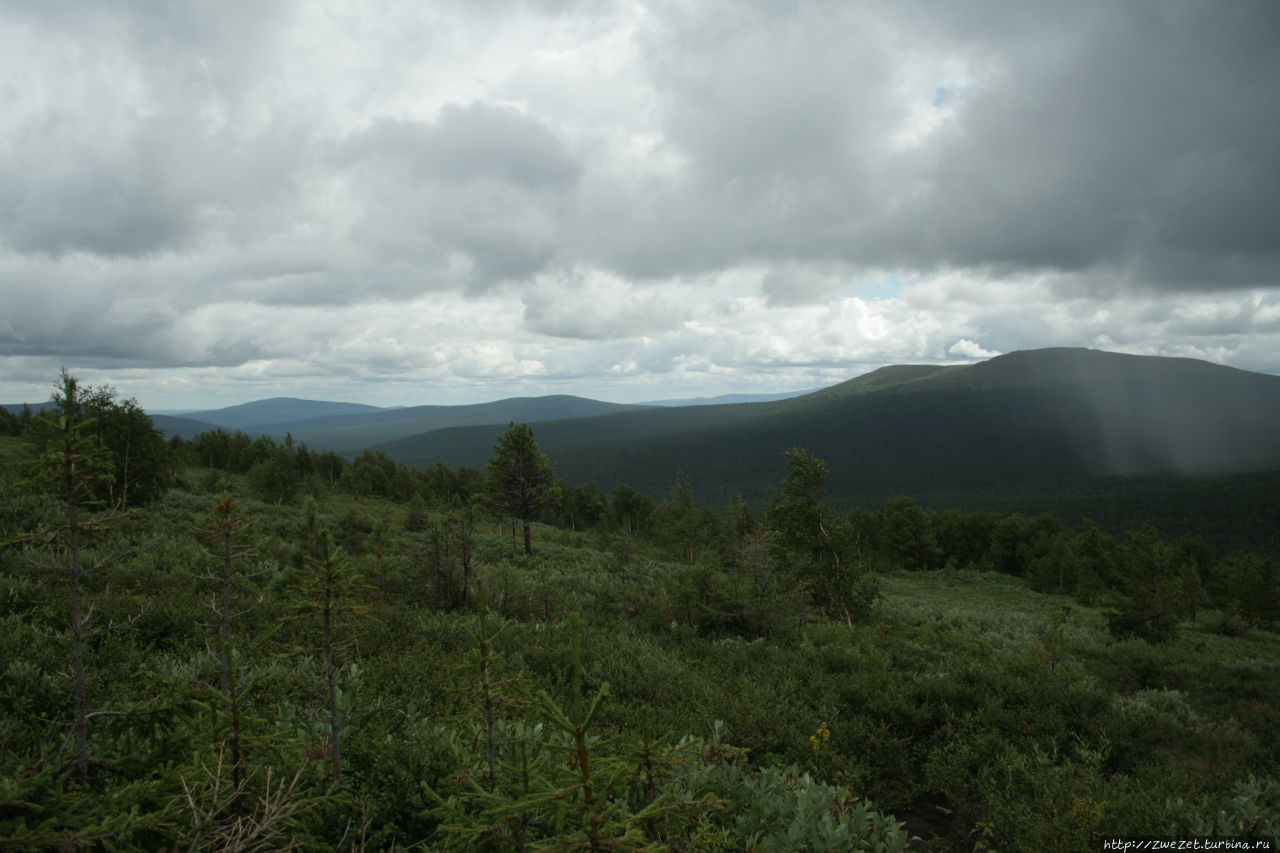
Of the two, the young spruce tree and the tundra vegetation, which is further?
the young spruce tree

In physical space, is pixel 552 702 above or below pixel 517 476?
above

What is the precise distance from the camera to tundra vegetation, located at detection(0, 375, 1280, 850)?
367 cm

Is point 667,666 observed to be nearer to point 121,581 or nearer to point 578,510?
point 121,581

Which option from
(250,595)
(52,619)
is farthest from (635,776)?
(250,595)

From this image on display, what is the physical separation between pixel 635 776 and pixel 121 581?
14.0 metres

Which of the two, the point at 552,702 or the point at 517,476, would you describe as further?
the point at 517,476

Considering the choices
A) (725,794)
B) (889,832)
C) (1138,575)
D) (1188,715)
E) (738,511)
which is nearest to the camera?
(889,832)

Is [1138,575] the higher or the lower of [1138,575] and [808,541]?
the lower

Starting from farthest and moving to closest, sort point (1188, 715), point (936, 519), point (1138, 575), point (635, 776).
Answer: point (936, 519) → point (1138, 575) → point (1188, 715) → point (635, 776)

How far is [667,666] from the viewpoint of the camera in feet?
37.8

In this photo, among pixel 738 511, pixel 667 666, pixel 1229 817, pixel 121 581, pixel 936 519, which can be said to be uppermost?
pixel 121 581

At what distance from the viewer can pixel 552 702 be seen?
9.51 feet

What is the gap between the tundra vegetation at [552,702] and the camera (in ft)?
12.0

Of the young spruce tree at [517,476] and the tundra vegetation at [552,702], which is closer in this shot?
the tundra vegetation at [552,702]
